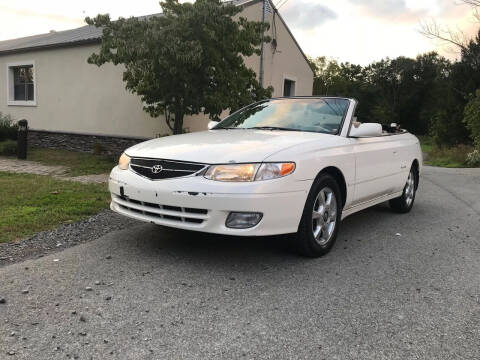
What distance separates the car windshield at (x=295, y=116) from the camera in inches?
196

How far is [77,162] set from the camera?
37.5 ft

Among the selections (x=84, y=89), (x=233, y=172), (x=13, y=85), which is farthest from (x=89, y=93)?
(x=233, y=172)

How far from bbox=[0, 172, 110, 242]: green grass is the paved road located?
34.9 inches

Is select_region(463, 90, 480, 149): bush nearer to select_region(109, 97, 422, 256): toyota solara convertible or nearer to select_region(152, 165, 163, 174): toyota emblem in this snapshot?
select_region(109, 97, 422, 256): toyota solara convertible

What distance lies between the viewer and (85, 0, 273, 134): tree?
9.08 m

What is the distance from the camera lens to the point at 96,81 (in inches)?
570

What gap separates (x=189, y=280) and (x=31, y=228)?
7.33 ft

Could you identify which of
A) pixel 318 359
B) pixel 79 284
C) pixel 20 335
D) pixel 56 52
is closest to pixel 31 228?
pixel 79 284

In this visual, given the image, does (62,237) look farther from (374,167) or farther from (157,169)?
(374,167)

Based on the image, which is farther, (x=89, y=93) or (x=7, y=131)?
(x=89, y=93)

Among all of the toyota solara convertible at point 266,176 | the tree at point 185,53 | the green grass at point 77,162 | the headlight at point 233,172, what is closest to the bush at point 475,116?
the tree at point 185,53

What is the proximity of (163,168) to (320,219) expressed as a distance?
1521 millimetres

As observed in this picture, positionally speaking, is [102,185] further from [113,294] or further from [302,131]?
[113,294]

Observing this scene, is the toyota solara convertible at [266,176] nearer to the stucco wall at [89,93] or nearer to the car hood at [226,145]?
the car hood at [226,145]
